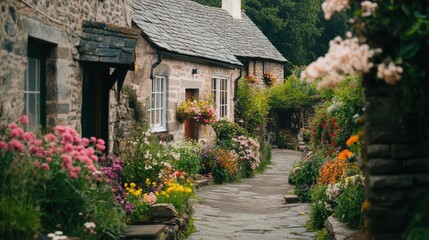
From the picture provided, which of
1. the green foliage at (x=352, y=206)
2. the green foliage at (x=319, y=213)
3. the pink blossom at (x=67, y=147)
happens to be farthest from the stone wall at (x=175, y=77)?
the pink blossom at (x=67, y=147)

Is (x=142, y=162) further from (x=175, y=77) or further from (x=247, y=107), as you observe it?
(x=247, y=107)

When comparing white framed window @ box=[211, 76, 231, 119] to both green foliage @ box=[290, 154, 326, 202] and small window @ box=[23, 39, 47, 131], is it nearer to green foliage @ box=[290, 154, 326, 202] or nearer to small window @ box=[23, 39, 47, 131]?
green foliage @ box=[290, 154, 326, 202]

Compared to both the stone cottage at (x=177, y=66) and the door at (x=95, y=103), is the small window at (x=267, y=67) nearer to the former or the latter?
the stone cottage at (x=177, y=66)

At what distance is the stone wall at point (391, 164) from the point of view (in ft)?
17.1

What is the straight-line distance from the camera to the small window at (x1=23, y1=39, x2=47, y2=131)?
801 centimetres

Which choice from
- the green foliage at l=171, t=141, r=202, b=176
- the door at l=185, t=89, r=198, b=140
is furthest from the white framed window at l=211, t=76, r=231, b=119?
the green foliage at l=171, t=141, r=202, b=176

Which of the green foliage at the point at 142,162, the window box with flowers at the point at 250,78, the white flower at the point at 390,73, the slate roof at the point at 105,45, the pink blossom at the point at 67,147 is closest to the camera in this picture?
the white flower at the point at 390,73

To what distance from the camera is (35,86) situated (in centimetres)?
827

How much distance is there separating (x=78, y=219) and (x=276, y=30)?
32.7 m

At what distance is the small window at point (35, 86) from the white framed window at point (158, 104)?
696 cm

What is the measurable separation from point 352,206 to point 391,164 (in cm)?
254

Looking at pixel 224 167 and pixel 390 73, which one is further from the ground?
pixel 390 73

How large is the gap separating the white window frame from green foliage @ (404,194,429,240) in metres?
4.70

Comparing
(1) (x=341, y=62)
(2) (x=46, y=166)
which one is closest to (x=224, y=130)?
(2) (x=46, y=166)
